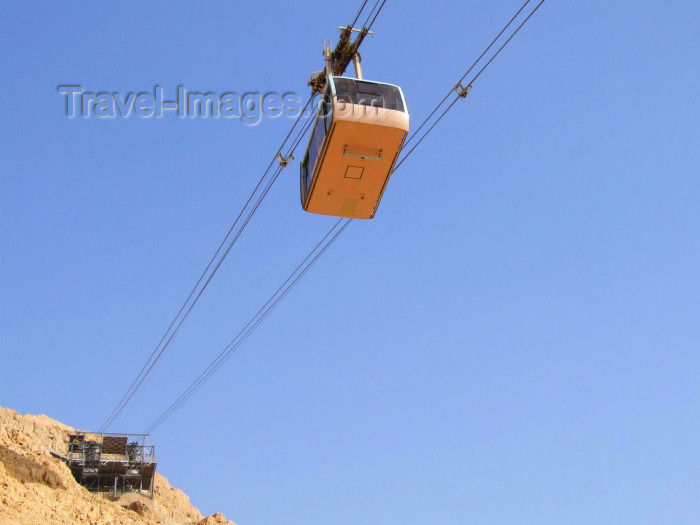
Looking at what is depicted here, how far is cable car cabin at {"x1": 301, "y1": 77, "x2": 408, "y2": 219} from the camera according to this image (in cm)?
1402

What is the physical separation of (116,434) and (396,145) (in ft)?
98.0

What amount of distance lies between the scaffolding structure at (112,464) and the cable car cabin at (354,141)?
1074 inches

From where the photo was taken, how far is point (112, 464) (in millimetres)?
37000

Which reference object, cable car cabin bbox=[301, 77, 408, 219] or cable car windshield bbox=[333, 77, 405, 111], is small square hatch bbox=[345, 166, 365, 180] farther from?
cable car windshield bbox=[333, 77, 405, 111]

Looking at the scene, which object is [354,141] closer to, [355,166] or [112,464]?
[355,166]

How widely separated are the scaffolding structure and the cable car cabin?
27.3 m

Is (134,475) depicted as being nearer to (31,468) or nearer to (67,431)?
(67,431)

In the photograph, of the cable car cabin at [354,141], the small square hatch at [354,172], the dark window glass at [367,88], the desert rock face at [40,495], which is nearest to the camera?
the cable car cabin at [354,141]

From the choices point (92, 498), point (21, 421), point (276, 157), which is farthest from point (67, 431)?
point (276, 157)

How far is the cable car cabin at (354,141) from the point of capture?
552 inches

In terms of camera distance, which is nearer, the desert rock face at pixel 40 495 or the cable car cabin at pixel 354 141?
the cable car cabin at pixel 354 141

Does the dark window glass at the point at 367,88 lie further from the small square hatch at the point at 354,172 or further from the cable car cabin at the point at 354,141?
the small square hatch at the point at 354,172

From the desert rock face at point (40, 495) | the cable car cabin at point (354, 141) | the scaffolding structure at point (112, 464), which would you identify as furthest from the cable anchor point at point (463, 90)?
the scaffolding structure at point (112, 464)

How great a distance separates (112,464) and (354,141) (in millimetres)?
29120
